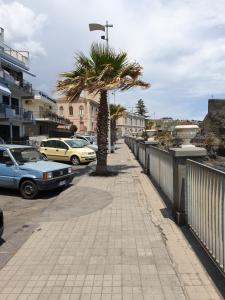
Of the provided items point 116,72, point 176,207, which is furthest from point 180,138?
point 116,72

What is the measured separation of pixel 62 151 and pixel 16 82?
84.4ft

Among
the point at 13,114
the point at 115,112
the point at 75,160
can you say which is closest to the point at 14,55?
the point at 13,114

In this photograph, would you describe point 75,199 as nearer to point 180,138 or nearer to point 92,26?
point 180,138

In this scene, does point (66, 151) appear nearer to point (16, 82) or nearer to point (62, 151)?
point (62, 151)

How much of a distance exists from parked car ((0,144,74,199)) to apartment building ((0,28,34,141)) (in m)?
27.4

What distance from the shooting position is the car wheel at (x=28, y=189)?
11820 millimetres

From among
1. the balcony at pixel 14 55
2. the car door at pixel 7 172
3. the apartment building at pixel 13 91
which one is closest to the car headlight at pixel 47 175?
the car door at pixel 7 172

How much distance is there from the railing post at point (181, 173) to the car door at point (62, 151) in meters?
16.5

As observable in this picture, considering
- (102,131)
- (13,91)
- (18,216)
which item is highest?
(13,91)

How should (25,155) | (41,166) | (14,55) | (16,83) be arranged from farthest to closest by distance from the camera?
(14,55), (16,83), (25,155), (41,166)

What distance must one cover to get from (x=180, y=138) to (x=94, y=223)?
2516 mm

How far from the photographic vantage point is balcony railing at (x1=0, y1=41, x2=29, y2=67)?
1803 inches

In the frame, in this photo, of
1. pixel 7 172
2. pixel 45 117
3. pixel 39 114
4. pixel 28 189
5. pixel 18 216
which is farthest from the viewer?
pixel 45 117

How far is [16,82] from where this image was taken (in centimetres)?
4741
